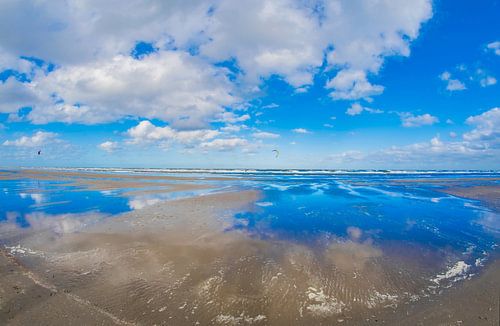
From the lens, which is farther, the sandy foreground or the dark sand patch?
the dark sand patch

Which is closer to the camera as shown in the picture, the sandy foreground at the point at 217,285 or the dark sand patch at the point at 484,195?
the sandy foreground at the point at 217,285

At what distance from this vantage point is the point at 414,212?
17.3 meters

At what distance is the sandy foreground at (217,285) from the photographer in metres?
5.23

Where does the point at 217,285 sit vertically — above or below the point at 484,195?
above

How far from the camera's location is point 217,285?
653 centimetres

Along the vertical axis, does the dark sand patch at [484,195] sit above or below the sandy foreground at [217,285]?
below

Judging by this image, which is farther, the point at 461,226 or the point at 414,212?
the point at 414,212

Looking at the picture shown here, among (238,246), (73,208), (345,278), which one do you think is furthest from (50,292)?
(73,208)

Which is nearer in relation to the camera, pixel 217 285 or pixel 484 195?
pixel 217 285

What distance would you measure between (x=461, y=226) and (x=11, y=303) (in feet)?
59.3

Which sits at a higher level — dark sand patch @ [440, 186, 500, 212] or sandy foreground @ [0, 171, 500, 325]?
sandy foreground @ [0, 171, 500, 325]

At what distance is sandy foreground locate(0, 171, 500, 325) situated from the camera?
17.2ft

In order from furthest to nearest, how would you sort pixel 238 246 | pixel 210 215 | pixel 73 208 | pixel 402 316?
pixel 73 208
pixel 210 215
pixel 238 246
pixel 402 316

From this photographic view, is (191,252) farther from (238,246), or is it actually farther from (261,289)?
(261,289)
